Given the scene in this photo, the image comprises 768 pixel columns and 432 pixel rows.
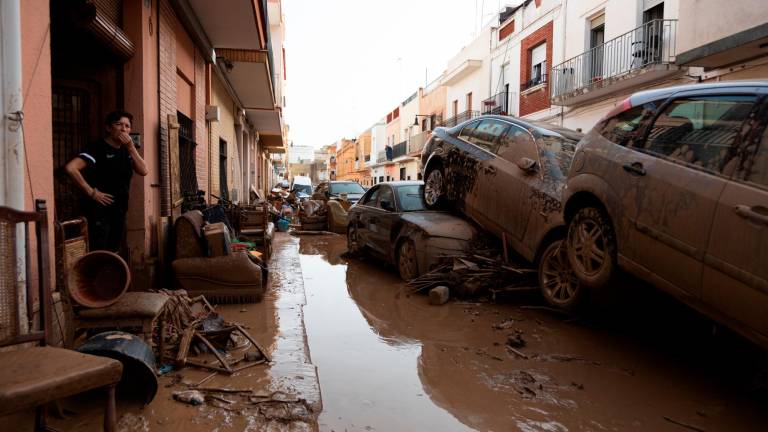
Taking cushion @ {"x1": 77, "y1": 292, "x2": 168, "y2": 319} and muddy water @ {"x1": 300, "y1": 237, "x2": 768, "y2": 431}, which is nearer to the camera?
muddy water @ {"x1": 300, "y1": 237, "x2": 768, "y2": 431}

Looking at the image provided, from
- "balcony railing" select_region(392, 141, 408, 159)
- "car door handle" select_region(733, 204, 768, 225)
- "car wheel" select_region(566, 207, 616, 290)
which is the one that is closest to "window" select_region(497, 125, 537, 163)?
"car wheel" select_region(566, 207, 616, 290)

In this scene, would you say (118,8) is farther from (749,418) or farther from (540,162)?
(749,418)

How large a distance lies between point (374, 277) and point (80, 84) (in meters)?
4.45

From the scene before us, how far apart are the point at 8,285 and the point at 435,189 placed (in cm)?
587

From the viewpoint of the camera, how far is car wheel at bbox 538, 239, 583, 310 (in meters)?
4.60

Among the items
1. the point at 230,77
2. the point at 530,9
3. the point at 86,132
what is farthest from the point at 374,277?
the point at 530,9

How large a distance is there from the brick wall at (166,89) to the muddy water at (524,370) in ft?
7.28

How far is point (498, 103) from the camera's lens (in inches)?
806

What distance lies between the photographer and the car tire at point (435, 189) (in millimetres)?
7258

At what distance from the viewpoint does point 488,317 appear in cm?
507

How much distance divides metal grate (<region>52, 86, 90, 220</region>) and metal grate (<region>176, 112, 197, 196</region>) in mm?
1870

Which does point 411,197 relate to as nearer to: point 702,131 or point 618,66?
point 702,131

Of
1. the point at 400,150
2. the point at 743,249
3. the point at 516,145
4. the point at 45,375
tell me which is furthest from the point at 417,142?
the point at 45,375

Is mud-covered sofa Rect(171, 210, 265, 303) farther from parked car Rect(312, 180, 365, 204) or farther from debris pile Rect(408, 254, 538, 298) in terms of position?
parked car Rect(312, 180, 365, 204)
